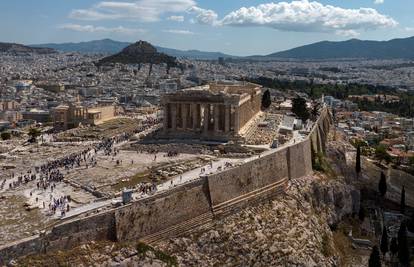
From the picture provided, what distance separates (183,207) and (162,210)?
1.81 meters

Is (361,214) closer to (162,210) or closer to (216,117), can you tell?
(216,117)

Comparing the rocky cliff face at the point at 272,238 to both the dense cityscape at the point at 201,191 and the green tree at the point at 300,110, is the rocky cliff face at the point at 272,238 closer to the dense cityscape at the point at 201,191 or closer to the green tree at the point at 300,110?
the dense cityscape at the point at 201,191

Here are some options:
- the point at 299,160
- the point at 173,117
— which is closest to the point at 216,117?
the point at 173,117

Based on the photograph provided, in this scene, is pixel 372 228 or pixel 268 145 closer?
pixel 268 145

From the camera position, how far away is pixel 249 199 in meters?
34.9

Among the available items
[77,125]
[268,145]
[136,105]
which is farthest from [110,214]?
[136,105]

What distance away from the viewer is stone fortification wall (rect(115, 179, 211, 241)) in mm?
26375

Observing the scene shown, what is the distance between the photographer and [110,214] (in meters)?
25.7

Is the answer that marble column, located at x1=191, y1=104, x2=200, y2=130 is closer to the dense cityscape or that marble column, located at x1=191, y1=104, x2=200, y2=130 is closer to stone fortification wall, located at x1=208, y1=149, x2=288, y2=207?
the dense cityscape

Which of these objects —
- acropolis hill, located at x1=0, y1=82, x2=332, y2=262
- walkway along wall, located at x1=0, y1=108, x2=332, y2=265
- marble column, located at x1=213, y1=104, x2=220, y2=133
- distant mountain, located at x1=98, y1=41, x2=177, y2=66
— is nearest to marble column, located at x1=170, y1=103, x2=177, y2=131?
acropolis hill, located at x1=0, y1=82, x2=332, y2=262

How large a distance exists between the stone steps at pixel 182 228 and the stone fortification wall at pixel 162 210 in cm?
19

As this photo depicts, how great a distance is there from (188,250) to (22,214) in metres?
8.49

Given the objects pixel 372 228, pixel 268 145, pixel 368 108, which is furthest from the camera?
Answer: pixel 368 108

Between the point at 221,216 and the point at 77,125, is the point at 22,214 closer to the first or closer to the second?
the point at 221,216
